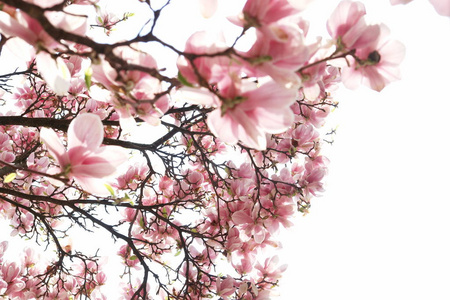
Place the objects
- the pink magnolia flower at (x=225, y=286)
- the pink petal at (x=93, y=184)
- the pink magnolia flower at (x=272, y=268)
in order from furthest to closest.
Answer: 1. the pink magnolia flower at (x=272, y=268)
2. the pink magnolia flower at (x=225, y=286)
3. the pink petal at (x=93, y=184)

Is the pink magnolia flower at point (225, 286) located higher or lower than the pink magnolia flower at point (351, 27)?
lower

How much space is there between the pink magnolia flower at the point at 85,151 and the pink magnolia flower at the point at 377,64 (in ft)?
2.77

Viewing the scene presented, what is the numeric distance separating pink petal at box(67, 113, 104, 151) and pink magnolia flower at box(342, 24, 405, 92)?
86 cm

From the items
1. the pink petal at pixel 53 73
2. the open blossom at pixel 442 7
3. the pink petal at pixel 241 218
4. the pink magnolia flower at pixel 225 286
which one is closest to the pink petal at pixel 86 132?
the pink petal at pixel 53 73

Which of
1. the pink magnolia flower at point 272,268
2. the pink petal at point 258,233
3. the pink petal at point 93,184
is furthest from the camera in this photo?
the pink magnolia flower at point 272,268

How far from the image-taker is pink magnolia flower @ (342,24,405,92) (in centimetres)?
117

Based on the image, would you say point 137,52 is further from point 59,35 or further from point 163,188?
point 163,188

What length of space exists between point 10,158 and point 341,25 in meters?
2.43

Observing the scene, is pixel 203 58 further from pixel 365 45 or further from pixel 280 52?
pixel 365 45

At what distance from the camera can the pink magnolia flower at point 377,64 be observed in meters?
1.17

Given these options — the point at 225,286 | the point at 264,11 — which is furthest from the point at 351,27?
the point at 225,286

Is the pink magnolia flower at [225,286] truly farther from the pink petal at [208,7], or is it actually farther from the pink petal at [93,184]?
the pink petal at [208,7]

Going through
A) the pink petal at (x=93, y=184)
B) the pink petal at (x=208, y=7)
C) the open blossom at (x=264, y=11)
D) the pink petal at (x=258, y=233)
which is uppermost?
the pink petal at (x=258, y=233)

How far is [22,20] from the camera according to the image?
3.24 feet
